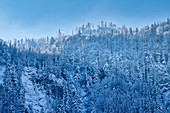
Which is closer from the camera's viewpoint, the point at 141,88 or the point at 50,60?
the point at 141,88

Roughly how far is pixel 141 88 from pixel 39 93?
167 feet

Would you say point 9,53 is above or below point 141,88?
above

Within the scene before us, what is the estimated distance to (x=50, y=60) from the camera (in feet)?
352

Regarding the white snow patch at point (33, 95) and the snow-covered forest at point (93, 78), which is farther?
the white snow patch at point (33, 95)

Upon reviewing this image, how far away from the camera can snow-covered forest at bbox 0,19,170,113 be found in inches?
2805

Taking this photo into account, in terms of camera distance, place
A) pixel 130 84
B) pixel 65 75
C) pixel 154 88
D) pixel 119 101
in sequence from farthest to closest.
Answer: pixel 65 75, pixel 130 84, pixel 154 88, pixel 119 101

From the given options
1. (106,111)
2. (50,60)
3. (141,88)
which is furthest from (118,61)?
(106,111)

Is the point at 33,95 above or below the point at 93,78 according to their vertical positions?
below

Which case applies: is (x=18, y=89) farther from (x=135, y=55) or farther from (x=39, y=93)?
(x=135, y=55)

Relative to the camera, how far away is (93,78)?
106 m

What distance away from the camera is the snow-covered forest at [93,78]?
2805 inches

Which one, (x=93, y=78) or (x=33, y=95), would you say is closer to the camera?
(x=33, y=95)

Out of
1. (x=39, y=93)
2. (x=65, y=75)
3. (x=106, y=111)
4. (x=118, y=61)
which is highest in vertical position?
(x=118, y=61)

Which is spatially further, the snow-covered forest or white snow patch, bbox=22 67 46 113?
white snow patch, bbox=22 67 46 113
